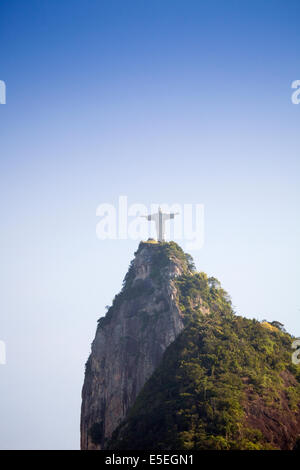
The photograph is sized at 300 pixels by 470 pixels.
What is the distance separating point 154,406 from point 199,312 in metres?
28.7

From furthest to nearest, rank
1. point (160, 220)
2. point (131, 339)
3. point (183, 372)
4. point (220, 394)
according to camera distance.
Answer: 1. point (160, 220)
2. point (131, 339)
3. point (183, 372)
4. point (220, 394)

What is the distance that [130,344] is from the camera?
290 feet

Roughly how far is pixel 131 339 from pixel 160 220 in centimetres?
2466

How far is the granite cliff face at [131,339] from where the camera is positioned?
8388 cm

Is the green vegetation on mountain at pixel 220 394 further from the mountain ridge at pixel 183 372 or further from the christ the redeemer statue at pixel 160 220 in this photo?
the christ the redeemer statue at pixel 160 220

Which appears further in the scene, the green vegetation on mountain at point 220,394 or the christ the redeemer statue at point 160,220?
the christ the redeemer statue at point 160,220

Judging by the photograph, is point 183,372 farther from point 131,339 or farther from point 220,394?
point 131,339

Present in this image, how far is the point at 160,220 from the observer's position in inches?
3971

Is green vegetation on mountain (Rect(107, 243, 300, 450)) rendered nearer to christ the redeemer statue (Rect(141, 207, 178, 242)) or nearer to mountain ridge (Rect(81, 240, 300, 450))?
mountain ridge (Rect(81, 240, 300, 450))

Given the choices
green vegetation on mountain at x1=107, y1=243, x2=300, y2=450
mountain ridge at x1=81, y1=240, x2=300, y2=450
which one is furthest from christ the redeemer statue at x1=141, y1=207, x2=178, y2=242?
green vegetation on mountain at x1=107, y1=243, x2=300, y2=450

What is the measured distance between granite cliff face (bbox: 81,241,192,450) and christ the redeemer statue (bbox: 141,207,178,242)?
9.93 ft

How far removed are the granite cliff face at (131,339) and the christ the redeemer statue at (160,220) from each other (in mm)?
3026

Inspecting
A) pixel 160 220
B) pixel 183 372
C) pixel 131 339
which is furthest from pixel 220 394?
pixel 160 220

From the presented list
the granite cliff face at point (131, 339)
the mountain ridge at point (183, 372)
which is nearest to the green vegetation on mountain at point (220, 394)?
the mountain ridge at point (183, 372)
